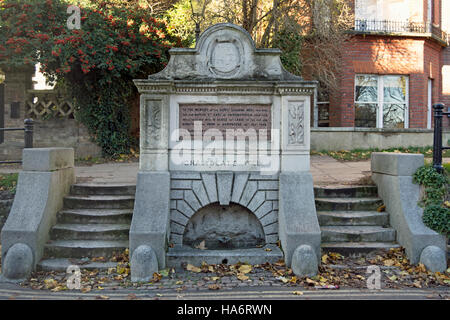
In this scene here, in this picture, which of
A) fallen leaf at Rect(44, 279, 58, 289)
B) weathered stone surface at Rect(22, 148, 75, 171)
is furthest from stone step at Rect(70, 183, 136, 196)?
fallen leaf at Rect(44, 279, 58, 289)

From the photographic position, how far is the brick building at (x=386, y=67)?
47.2 feet

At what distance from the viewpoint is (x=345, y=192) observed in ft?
20.8

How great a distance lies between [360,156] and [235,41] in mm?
7355

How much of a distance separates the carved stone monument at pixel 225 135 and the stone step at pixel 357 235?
0.69m

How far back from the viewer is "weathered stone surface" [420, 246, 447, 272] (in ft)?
16.2

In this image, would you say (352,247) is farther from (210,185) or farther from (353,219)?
(210,185)

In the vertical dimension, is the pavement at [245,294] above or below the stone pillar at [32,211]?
below

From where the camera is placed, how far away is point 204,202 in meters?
5.62

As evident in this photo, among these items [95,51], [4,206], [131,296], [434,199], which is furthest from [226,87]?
[95,51]

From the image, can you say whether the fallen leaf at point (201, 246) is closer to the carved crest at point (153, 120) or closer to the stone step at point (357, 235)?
the carved crest at point (153, 120)

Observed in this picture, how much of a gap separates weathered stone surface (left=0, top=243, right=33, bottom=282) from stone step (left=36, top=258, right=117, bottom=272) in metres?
0.20

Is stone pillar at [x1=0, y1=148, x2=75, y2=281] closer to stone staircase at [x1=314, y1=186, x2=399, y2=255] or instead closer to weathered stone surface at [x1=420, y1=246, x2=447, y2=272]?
stone staircase at [x1=314, y1=186, x2=399, y2=255]

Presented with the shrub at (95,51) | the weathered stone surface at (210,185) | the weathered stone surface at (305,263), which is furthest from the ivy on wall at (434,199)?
the shrub at (95,51)

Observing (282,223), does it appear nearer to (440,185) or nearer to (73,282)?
(440,185)
